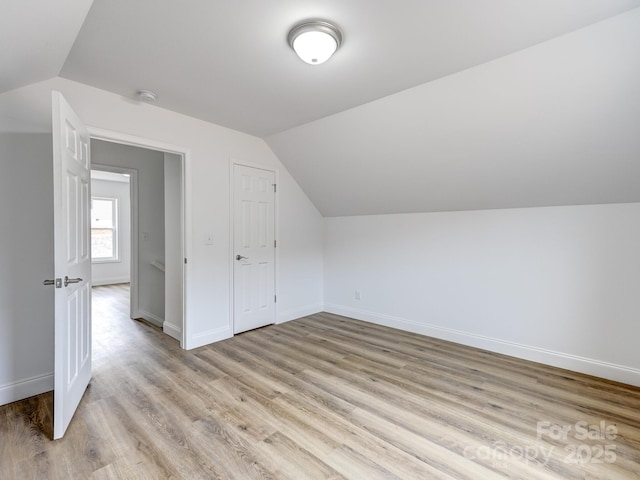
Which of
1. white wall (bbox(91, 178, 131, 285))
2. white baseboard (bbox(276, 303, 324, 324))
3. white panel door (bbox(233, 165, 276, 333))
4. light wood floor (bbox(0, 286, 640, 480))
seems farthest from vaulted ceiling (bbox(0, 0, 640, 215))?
white wall (bbox(91, 178, 131, 285))

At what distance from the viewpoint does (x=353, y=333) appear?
3.82 metres

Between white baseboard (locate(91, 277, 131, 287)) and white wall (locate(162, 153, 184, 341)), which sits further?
white baseboard (locate(91, 277, 131, 287))

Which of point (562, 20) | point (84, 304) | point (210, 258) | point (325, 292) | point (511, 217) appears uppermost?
point (562, 20)

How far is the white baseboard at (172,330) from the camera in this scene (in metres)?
3.53

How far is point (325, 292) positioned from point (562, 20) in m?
3.98

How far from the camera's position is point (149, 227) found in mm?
4398

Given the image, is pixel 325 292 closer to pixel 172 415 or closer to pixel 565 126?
pixel 172 415

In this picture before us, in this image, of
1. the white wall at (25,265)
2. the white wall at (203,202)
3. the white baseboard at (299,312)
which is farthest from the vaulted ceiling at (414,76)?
the white baseboard at (299,312)

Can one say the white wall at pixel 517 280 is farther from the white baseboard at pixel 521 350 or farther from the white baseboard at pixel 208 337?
the white baseboard at pixel 208 337

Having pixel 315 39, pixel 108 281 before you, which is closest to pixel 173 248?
pixel 315 39

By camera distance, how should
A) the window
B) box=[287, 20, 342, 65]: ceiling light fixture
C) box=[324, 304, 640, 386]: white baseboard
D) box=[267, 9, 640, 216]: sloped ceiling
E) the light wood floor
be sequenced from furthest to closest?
1. the window
2. box=[324, 304, 640, 386]: white baseboard
3. box=[267, 9, 640, 216]: sloped ceiling
4. box=[287, 20, 342, 65]: ceiling light fixture
5. the light wood floor

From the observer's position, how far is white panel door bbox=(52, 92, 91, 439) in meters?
1.82

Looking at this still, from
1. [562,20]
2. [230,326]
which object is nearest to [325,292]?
[230,326]

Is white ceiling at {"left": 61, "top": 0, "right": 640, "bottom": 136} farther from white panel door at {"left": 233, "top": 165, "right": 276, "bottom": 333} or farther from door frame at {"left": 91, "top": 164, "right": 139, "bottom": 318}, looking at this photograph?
door frame at {"left": 91, "top": 164, "right": 139, "bottom": 318}
